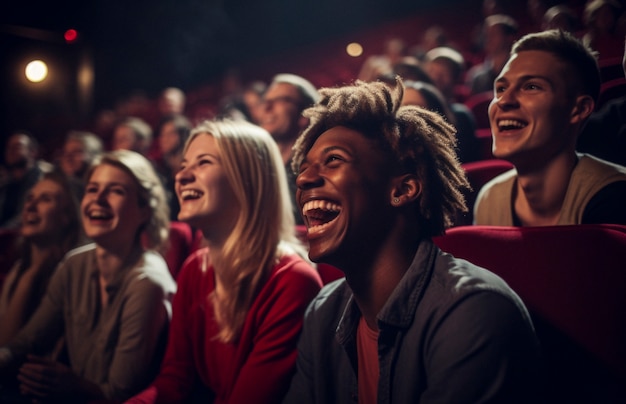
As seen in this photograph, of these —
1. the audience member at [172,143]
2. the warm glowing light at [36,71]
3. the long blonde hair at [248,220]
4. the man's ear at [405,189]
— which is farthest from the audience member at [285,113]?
the warm glowing light at [36,71]

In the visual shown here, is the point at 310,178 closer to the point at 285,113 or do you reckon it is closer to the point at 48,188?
the point at 285,113

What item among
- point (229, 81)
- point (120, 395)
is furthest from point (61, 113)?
point (120, 395)

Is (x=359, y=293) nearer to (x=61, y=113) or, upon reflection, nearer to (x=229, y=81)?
(x=229, y=81)

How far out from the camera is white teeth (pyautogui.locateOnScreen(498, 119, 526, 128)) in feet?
2.81

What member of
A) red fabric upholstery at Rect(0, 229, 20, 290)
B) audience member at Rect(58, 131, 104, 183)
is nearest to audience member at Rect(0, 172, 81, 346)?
red fabric upholstery at Rect(0, 229, 20, 290)

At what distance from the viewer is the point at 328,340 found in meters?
0.75

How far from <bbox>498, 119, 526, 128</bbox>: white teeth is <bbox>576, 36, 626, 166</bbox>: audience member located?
16 cm

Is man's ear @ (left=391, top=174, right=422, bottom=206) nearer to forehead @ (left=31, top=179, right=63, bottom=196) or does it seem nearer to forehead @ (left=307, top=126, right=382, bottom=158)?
forehead @ (left=307, top=126, right=382, bottom=158)

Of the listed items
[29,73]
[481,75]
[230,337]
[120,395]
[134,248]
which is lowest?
[120,395]

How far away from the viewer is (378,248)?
0.71 meters

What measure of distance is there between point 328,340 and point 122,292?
21.4 inches

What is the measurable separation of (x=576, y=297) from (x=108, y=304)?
2.91ft

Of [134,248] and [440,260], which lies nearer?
[440,260]

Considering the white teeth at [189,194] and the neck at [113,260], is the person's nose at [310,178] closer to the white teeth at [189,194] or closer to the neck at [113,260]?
the white teeth at [189,194]
